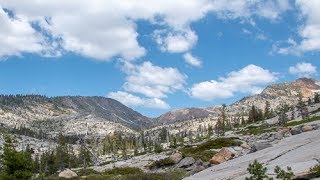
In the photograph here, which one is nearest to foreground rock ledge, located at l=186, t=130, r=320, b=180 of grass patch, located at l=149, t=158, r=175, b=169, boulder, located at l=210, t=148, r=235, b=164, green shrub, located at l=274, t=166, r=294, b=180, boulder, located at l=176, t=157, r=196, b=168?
green shrub, located at l=274, t=166, r=294, b=180

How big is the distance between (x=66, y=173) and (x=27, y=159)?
613 inches

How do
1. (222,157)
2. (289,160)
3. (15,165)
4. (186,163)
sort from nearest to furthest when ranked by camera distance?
1. (289,160)
2. (222,157)
3. (15,165)
4. (186,163)

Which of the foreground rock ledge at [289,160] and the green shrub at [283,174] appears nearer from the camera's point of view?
the green shrub at [283,174]

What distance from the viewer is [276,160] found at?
35.1 m

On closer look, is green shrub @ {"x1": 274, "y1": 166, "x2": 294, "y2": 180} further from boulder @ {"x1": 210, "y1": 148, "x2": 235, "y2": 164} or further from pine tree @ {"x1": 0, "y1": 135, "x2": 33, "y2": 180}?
pine tree @ {"x1": 0, "y1": 135, "x2": 33, "y2": 180}

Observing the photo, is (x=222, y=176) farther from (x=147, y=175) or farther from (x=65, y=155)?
(x=65, y=155)

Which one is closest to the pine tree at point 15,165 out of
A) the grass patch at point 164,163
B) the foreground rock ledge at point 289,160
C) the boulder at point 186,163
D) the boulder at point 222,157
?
the boulder at point 186,163

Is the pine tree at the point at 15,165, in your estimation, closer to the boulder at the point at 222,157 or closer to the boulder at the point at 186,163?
the boulder at the point at 186,163

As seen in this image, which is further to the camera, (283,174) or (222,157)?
(222,157)

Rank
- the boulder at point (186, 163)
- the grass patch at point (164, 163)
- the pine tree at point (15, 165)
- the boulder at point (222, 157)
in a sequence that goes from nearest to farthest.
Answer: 1. the boulder at point (222, 157)
2. the pine tree at point (15, 165)
3. the boulder at point (186, 163)
4. the grass patch at point (164, 163)

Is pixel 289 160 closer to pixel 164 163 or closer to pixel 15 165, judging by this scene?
pixel 164 163

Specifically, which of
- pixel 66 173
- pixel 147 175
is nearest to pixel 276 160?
pixel 147 175

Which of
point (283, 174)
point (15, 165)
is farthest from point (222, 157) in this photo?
point (283, 174)

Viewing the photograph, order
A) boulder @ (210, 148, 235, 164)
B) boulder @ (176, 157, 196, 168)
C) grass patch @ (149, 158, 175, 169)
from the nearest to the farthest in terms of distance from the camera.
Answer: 1. boulder @ (210, 148, 235, 164)
2. boulder @ (176, 157, 196, 168)
3. grass patch @ (149, 158, 175, 169)
